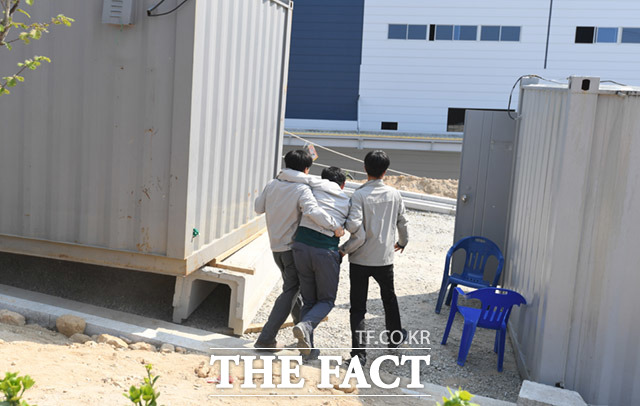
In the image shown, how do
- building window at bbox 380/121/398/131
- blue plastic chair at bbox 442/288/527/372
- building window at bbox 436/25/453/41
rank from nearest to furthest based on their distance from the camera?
1. blue plastic chair at bbox 442/288/527/372
2. building window at bbox 436/25/453/41
3. building window at bbox 380/121/398/131

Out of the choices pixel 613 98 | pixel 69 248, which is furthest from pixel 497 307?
pixel 69 248

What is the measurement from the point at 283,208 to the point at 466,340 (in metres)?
1.84

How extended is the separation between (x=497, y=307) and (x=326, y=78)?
24696mm

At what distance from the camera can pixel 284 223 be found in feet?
17.5

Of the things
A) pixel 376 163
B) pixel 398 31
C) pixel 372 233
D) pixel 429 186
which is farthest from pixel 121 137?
pixel 398 31

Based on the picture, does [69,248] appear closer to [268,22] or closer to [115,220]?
[115,220]

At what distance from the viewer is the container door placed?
24.6 ft

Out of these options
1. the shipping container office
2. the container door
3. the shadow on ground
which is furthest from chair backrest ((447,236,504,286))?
the shipping container office

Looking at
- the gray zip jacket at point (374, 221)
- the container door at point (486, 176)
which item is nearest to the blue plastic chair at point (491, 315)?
the gray zip jacket at point (374, 221)

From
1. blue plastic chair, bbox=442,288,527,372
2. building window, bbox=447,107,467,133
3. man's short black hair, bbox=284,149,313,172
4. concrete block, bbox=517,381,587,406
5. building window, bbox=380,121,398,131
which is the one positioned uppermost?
building window, bbox=447,107,467,133

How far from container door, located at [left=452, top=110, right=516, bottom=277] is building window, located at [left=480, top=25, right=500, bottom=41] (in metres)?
22.4

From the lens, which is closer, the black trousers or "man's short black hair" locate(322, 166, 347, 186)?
the black trousers

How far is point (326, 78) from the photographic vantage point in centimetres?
2936

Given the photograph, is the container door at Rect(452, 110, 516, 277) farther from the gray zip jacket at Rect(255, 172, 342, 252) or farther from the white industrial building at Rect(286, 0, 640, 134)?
the white industrial building at Rect(286, 0, 640, 134)
